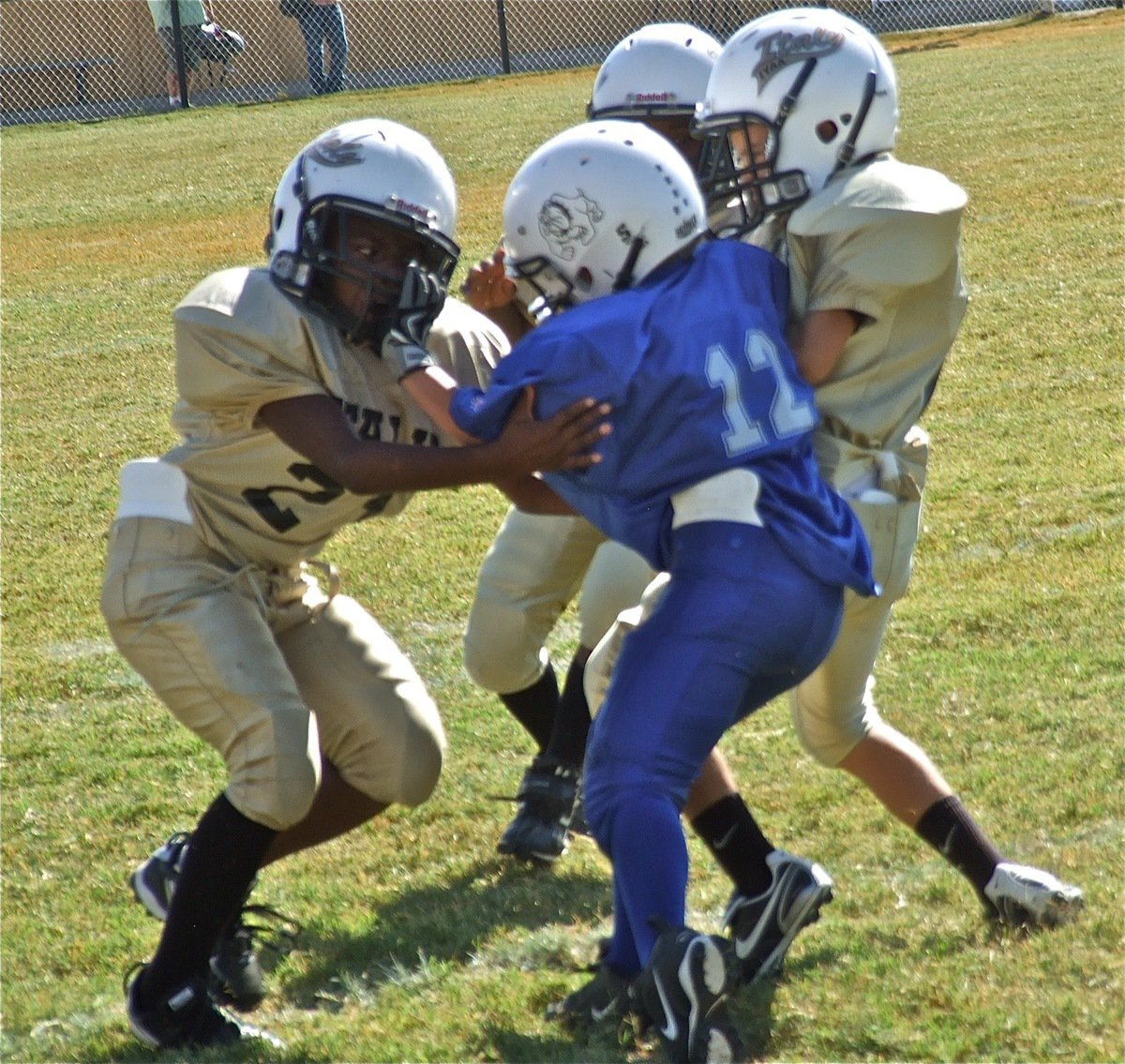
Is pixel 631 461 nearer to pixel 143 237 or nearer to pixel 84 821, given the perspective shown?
pixel 84 821

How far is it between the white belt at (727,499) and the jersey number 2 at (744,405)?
0.04 meters

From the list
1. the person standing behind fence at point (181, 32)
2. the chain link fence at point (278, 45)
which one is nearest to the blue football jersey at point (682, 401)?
the person standing behind fence at point (181, 32)

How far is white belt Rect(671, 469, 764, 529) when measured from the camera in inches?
102

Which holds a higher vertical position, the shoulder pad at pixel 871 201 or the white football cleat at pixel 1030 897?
the shoulder pad at pixel 871 201

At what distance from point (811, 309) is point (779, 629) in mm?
629

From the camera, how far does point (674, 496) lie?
8.68 ft

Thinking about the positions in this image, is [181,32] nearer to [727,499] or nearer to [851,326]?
[851,326]

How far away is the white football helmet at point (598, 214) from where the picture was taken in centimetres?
272

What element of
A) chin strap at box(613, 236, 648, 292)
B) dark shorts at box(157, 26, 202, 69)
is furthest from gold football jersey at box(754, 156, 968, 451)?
dark shorts at box(157, 26, 202, 69)

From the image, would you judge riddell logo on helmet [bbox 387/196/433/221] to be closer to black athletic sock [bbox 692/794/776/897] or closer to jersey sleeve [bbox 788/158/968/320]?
jersey sleeve [bbox 788/158/968/320]

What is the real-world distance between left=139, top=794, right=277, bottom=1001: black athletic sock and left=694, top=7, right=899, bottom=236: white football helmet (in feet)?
4.67

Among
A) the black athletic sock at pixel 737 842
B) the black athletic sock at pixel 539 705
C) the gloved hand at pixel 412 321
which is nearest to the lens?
the gloved hand at pixel 412 321

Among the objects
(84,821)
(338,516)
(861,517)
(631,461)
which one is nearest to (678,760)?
(631,461)

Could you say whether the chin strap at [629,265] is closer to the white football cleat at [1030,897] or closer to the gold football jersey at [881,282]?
the gold football jersey at [881,282]
